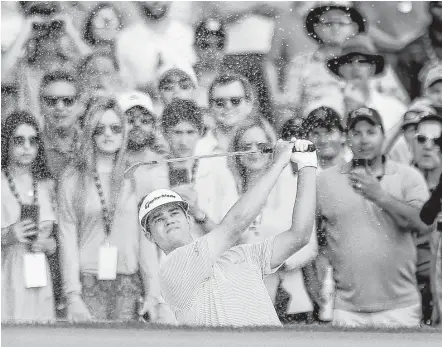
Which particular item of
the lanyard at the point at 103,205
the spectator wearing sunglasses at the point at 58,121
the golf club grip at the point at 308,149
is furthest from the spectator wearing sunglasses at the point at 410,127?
the spectator wearing sunglasses at the point at 58,121

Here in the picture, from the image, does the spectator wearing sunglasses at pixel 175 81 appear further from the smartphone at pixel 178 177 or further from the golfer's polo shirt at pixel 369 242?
the golfer's polo shirt at pixel 369 242

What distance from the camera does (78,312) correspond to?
610 centimetres

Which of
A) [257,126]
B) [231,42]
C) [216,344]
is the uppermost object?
[231,42]

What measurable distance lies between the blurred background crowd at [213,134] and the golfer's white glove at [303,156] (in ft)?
0.38

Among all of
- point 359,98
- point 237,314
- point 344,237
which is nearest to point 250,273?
point 237,314

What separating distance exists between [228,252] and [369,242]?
0.82 meters

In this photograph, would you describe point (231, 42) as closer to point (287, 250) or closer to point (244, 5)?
point (244, 5)

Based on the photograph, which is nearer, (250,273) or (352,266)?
(250,273)

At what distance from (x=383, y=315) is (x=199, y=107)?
148 centimetres

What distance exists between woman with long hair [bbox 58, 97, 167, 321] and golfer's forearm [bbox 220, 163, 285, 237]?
48 cm

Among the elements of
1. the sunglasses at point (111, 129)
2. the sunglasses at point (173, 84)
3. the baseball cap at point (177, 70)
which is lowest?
the sunglasses at point (111, 129)

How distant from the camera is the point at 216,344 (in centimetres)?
535

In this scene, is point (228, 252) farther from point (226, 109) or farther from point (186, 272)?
point (226, 109)

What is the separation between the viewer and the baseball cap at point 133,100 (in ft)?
19.9
